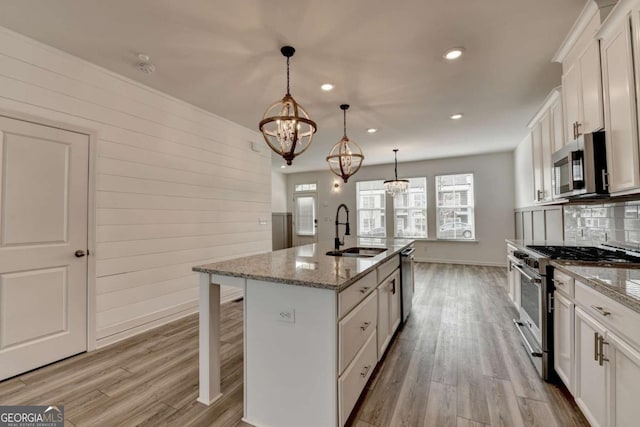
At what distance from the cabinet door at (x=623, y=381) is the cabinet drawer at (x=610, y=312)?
0.18ft

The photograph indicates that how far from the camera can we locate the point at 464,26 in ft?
7.29

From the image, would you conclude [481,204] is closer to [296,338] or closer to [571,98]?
[571,98]

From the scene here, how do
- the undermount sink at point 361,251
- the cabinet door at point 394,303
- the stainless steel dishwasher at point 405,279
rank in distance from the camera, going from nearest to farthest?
the cabinet door at point 394,303
the undermount sink at point 361,251
the stainless steel dishwasher at point 405,279

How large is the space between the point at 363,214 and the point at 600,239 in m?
5.70

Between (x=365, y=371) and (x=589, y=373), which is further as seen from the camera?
(x=365, y=371)

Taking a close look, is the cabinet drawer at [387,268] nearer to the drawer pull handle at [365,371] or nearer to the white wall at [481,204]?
the drawer pull handle at [365,371]

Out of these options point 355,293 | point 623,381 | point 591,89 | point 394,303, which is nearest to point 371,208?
point 394,303

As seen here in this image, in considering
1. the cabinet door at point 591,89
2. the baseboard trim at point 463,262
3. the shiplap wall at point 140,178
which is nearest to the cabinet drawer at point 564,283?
the cabinet door at point 591,89

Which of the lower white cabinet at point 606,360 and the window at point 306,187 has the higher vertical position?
the window at point 306,187

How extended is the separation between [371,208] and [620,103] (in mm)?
6482

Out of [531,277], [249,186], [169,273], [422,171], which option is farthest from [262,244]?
[422,171]

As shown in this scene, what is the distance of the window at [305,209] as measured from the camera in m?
9.02

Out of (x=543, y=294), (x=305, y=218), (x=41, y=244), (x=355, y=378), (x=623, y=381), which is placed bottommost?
(x=355, y=378)

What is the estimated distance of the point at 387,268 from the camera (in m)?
2.54
